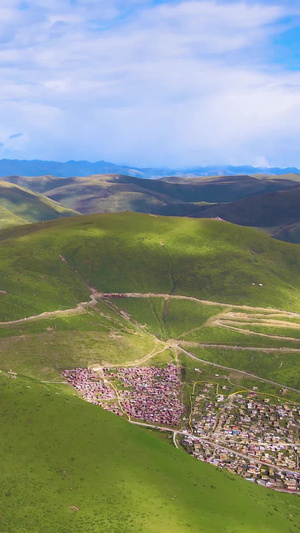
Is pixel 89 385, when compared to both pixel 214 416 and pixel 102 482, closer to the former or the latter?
pixel 214 416

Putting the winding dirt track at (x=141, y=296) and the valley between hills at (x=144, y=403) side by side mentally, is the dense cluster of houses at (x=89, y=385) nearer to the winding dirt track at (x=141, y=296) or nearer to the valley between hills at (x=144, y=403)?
the valley between hills at (x=144, y=403)

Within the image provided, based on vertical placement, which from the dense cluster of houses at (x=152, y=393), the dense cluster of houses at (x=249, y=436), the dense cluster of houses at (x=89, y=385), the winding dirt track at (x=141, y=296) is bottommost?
the dense cluster of houses at (x=249, y=436)

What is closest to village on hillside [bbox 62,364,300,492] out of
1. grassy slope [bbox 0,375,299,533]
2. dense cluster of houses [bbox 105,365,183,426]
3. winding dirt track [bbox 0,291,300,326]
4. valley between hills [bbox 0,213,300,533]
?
dense cluster of houses [bbox 105,365,183,426]

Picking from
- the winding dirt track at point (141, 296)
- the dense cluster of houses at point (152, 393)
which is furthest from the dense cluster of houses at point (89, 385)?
the winding dirt track at point (141, 296)

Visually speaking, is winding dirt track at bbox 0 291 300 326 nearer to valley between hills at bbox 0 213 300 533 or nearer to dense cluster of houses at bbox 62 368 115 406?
valley between hills at bbox 0 213 300 533

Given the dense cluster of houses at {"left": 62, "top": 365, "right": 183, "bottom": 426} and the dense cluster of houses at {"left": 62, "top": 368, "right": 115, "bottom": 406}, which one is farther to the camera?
the dense cluster of houses at {"left": 62, "top": 368, "right": 115, "bottom": 406}

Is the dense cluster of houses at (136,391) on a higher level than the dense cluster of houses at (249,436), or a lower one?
higher
